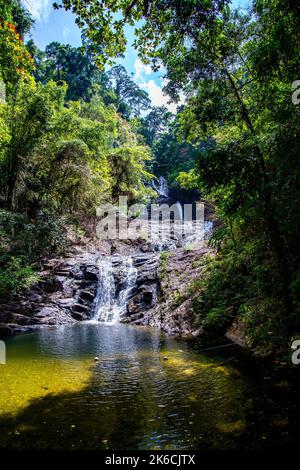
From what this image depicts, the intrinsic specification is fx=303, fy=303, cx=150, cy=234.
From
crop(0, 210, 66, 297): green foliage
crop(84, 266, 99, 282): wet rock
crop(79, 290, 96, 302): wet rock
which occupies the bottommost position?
crop(79, 290, 96, 302): wet rock

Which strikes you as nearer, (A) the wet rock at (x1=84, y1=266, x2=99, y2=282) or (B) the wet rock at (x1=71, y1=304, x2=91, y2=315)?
(B) the wet rock at (x1=71, y1=304, x2=91, y2=315)

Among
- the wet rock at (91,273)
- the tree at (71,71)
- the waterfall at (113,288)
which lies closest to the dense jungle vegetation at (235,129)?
the wet rock at (91,273)

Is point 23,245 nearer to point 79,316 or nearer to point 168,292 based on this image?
point 79,316

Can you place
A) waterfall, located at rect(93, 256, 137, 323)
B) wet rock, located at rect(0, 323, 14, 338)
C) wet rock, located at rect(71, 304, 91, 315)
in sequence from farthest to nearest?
1. waterfall, located at rect(93, 256, 137, 323)
2. wet rock, located at rect(71, 304, 91, 315)
3. wet rock, located at rect(0, 323, 14, 338)

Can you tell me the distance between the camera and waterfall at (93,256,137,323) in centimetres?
1392

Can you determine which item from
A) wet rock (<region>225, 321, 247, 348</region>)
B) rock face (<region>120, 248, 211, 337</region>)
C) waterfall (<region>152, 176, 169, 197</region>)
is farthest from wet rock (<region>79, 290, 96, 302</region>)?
waterfall (<region>152, 176, 169, 197</region>)

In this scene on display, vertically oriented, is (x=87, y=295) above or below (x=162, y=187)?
below

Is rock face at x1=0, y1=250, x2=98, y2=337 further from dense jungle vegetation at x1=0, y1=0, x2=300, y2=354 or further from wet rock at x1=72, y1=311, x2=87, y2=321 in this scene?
dense jungle vegetation at x1=0, y1=0, x2=300, y2=354

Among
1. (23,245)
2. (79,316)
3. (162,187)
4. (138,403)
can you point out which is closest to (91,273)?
(79,316)

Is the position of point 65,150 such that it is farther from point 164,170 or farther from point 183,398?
point 164,170

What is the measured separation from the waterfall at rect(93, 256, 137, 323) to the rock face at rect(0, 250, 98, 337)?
0.37 m

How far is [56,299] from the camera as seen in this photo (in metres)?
13.8

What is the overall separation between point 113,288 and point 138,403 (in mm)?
10573

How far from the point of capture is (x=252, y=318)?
739 cm
